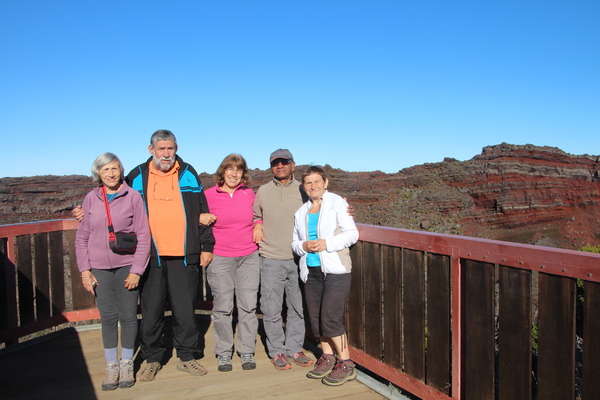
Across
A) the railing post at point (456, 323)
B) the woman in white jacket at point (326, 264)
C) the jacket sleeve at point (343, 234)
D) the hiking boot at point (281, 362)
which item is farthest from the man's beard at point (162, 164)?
the railing post at point (456, 323)

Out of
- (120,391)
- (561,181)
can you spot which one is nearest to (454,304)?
(120,391)

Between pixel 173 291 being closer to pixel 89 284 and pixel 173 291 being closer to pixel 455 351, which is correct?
pixel 89 284

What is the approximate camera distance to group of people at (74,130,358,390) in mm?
3154

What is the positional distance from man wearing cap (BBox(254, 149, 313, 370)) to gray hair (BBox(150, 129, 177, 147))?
2.44 ft

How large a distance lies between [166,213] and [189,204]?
0.56 ft

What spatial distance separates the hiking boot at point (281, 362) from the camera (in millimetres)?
3463

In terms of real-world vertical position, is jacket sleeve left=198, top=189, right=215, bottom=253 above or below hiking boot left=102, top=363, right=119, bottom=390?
above

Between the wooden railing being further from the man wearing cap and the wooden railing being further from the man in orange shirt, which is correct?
the man in orange shirt

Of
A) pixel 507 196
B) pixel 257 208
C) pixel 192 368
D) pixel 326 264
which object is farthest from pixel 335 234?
pixel 507 196

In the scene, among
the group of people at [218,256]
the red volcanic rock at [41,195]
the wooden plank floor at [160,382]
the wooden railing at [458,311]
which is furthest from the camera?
the red volcanic rock at [41,195]

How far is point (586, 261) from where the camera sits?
6.20ft

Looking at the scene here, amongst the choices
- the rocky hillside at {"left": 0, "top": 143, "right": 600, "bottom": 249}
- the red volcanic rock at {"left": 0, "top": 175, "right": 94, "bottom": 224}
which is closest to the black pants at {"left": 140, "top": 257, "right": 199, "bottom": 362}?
the rocky hillside at {"left": 0, "top": 143, "right": 600, "bottom": 249}

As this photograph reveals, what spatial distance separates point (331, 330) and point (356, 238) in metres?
0.64

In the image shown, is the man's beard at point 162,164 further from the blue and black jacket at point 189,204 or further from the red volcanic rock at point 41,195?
the red volcanic rock at point 41,195
